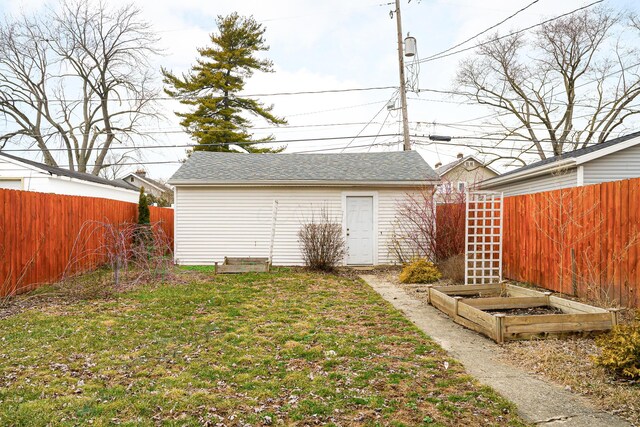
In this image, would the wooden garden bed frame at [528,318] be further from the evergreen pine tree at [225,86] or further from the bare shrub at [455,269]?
the evergreen pine tree at [225,86]

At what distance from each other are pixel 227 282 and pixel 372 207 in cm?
522

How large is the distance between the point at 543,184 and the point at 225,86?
1939cm

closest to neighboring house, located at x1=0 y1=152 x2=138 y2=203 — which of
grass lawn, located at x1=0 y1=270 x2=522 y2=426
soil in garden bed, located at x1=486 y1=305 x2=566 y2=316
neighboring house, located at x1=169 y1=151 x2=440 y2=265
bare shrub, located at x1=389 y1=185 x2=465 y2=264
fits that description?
neighboring house, located at x1=169 y1=151 x2=440 y2=265

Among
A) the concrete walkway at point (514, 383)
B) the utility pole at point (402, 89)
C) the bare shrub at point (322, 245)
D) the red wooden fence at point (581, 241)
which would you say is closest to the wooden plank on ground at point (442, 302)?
the concrete walkway at point (514, 383)

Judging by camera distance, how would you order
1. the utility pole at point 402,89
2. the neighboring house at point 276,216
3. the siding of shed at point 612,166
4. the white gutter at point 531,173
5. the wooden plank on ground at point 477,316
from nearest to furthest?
1. the wooden plank on ground at point 477,316
2. the siding of shed at point 612,166
3. the white gutter at point 531,173
4. the neighboring house at point 276,216
5. the utility pole at point 402,89

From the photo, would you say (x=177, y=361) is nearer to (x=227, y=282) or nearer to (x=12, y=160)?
(x=227, y=282)

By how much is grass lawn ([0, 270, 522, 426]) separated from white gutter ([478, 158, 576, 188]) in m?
6.89

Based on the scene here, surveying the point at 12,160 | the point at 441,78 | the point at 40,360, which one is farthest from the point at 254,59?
the point at 40,360

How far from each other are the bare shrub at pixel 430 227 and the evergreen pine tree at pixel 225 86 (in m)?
15.4

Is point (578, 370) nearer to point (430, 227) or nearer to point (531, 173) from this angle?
point (430, 227)

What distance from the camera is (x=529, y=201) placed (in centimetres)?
854

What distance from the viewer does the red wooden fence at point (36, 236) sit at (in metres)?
7.15

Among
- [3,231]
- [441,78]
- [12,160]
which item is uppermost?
[441,78]

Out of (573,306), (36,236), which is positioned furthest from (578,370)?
(36,236)
